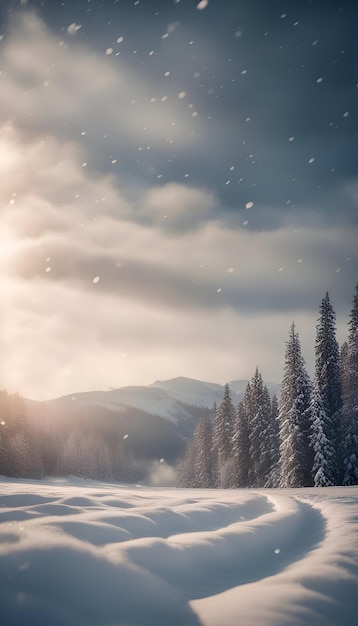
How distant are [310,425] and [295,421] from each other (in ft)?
3.89

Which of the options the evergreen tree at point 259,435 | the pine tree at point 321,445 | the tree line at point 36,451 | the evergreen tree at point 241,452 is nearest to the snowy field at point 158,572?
the pine tree at point 321,445

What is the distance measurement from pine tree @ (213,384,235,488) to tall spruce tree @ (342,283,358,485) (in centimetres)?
2041

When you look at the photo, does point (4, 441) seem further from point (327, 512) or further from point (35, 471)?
point (327, 512)

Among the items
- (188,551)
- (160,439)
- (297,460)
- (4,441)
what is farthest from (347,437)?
(160,439)

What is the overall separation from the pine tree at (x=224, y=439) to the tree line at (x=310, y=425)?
13.7 feet

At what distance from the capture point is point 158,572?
4.04 meters

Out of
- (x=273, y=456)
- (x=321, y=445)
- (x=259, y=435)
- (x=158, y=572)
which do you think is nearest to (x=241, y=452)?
(x=259, y=435)

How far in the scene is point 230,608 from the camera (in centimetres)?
345

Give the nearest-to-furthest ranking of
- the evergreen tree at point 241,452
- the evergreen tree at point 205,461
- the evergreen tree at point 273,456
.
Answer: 1. the evergreen tree at point 273,456
2. the evergreen tree at point 241,452
3. the evergreen tree at point 205,461

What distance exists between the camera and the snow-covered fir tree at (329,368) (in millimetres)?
28703

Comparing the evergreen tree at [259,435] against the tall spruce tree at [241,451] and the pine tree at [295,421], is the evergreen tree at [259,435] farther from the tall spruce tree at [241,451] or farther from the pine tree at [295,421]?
the pine tree at [295,421]

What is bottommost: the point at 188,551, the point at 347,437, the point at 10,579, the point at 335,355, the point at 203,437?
the point at 203,437

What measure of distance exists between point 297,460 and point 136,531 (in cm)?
2584

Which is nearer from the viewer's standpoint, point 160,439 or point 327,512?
point 327,512
